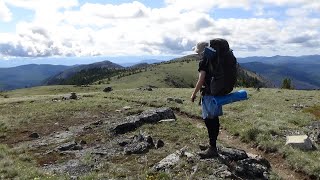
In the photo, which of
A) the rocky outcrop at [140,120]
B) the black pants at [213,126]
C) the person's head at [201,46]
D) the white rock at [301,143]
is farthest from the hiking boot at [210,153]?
the rocky outcrop at [140,120]

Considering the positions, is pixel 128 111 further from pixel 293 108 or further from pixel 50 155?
pixel 293 108

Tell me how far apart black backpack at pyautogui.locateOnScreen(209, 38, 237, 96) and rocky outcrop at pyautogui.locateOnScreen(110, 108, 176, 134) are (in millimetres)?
10773

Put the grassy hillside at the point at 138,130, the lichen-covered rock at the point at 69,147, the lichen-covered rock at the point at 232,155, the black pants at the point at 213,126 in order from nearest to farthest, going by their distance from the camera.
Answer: the black pants at the point at 213,126, the lichen-covered rock at the point at 232,155, the grassy hillside at the point at 138,130, the lichen-covered rock at the point at 69,147

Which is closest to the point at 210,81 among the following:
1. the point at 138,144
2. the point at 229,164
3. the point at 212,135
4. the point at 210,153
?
the point at 212,135

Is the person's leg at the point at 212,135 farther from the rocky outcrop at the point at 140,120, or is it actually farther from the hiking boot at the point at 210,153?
the rocky outcrop at the point at 140,120

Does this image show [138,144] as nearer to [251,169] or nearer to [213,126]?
[213,126]

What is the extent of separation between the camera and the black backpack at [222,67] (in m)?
14.2

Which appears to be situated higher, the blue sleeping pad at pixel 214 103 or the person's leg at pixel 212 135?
the blue sleeping pad at pixel 214 103

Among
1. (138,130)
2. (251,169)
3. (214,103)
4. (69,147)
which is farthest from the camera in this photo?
(138,130)

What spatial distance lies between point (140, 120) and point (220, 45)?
11.8 meters

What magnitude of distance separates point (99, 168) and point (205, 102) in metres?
5.27

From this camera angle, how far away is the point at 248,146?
2064cm

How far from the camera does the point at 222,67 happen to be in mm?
14227

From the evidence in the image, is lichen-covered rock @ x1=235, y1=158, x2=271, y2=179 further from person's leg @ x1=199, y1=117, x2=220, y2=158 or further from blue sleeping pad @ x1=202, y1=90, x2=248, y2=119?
blue sleeping pad @ x1=202, y1=90, x2=248, y2=119
